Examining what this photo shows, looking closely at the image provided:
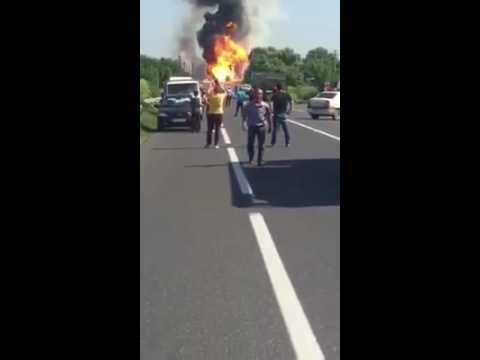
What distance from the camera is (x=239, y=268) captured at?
24.2 ft

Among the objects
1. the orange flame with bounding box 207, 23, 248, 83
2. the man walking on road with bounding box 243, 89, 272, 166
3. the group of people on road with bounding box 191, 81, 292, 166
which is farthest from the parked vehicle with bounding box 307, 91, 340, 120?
the man walking on road with bounding box 243, 89, 272, 166

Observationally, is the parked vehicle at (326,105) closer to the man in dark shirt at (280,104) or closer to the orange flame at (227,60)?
the orange flame at (227,60)

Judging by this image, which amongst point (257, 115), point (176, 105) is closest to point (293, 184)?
Result: point (257, 115)

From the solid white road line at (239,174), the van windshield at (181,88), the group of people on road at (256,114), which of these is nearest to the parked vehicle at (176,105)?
the van windshield at (181,88)

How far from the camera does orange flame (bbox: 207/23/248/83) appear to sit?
56.3 m

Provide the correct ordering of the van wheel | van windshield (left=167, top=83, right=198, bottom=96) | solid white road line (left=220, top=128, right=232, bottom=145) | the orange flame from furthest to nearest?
the orange flame < the van wheel < van windshield (left=167, top=83, right=198, bottom=96) < solid white road line (left=220, top=128, right=232, bottom=145)

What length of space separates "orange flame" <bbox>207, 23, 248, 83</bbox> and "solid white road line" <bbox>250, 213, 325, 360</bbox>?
47731 millimetres

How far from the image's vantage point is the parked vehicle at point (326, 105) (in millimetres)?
44219

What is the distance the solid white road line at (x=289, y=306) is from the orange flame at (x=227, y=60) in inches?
1879

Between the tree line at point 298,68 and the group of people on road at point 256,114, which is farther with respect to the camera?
the tree line at point 298,68

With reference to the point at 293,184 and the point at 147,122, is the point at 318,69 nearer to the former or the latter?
the point at 147,122

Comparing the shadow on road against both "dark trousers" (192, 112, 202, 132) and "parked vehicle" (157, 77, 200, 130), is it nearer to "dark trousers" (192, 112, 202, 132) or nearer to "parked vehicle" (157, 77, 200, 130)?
"parked vehicle" (157, 77, 200, 130)
